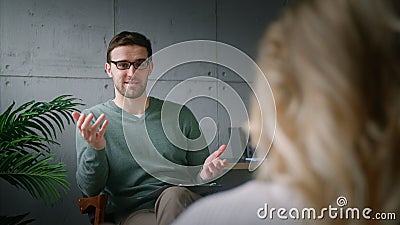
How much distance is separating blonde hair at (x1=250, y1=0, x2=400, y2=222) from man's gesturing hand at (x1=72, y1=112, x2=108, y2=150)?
2.29 m

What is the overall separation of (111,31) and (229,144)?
0.73 m

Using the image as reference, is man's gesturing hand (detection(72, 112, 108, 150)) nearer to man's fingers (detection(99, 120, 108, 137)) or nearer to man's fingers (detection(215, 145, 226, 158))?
man's fingers (detection(99, 120, 108, 137))

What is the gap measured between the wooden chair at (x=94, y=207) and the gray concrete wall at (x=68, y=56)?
43 millimetres

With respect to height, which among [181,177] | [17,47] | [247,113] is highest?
[17,47]

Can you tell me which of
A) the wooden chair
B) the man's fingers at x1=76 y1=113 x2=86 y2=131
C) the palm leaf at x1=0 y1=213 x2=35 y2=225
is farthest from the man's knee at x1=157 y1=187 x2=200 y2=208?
the palm leaf at x1=0 y1=213 x2=35 y2=225

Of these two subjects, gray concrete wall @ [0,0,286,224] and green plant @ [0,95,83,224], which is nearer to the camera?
green plant @ [0,95,83,224]

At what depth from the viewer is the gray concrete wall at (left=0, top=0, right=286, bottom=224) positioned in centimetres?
286

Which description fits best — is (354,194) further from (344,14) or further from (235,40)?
(235,40)

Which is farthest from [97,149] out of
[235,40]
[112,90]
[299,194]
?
[299,194]

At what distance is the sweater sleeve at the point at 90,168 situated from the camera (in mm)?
2783

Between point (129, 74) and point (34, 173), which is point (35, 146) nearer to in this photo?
point (34, 173)

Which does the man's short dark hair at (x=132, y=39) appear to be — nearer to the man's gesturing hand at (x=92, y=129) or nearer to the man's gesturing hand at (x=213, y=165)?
the man's gesturing hand at (x=92, y=129)

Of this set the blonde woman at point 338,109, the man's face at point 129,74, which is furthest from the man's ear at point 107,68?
the blonde woman at point 338,109

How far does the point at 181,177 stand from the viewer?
2867 mm
